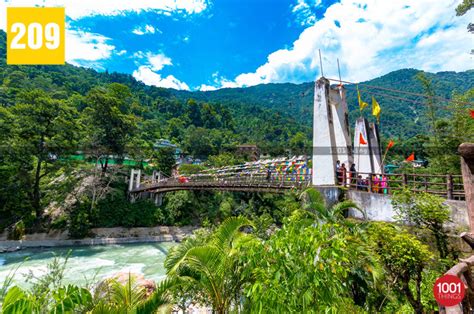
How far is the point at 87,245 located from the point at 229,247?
14.3 metres

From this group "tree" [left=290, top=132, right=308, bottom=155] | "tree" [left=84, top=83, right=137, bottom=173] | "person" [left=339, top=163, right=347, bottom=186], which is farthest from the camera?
"tree" [left=290, top=132, right=308, bottom=155]

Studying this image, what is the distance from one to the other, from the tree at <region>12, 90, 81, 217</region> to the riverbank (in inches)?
70.4

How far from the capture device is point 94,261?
37.6 ft

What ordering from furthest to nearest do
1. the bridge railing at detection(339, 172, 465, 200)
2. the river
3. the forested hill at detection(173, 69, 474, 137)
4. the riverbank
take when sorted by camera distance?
the forested hill at detection(173, 69, 474, 137) → the riverbank → the river → the bridge railing at detection(339, 172, 465, 200)

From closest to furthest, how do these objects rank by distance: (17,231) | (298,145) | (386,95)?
1. (386,95)
2. (17,231)
3. (298,145)

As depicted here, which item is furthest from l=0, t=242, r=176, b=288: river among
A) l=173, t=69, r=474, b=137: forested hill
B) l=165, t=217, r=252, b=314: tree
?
l=173, t=69, r=474, b=137: forested hill

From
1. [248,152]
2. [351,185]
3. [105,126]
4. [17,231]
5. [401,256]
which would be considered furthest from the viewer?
[248,152]

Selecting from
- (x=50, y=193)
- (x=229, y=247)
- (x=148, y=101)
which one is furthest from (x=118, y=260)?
(x=148, y=101)

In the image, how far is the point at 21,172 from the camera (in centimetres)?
1311

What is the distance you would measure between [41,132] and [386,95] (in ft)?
59.4

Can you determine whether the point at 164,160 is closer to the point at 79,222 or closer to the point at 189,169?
the point at 189,169

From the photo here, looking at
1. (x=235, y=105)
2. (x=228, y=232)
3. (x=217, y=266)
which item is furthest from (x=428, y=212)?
(x=235, y=105)

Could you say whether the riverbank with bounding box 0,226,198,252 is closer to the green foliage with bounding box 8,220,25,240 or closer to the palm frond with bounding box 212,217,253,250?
the green foliage with bounding box 8,220,25,240

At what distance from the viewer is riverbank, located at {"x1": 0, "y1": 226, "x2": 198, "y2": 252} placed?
12312 mm
